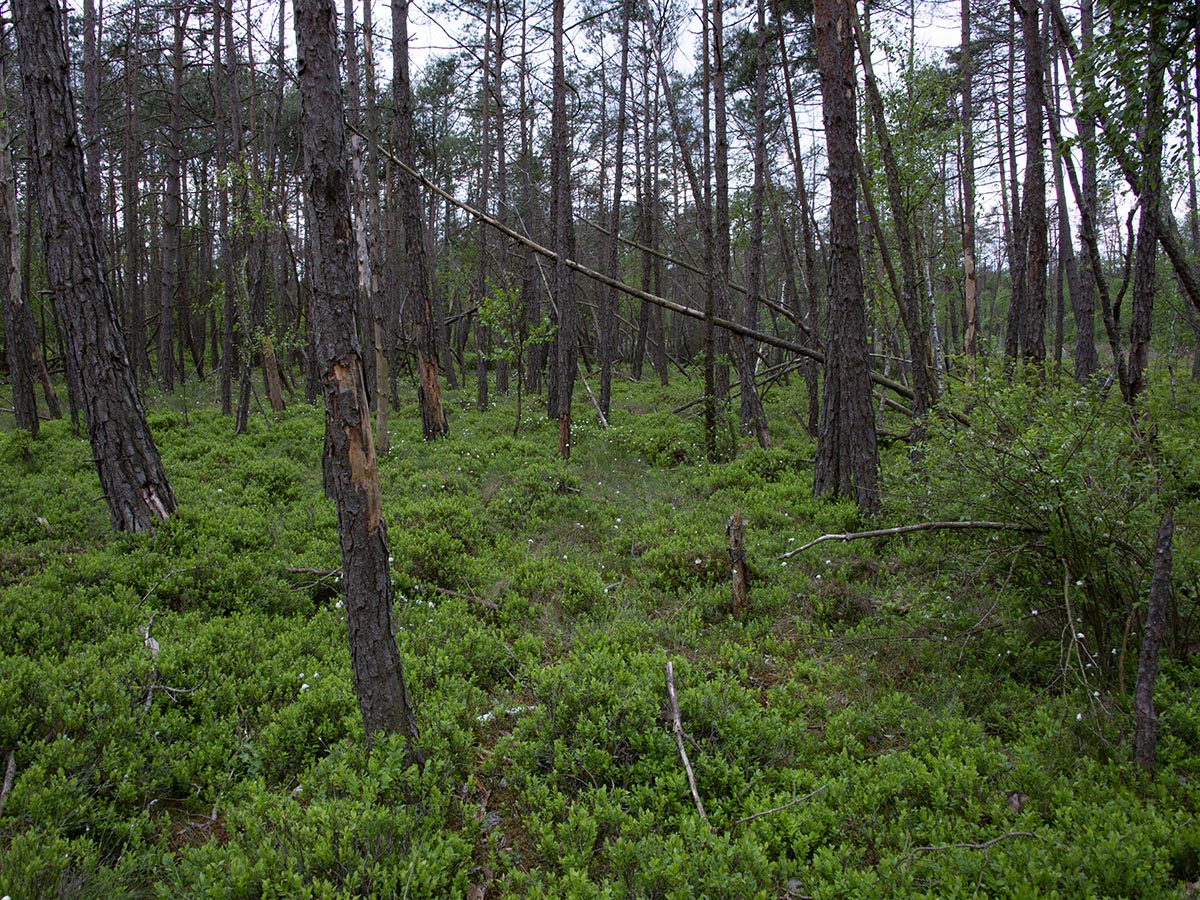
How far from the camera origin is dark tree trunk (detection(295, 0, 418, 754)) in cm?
325

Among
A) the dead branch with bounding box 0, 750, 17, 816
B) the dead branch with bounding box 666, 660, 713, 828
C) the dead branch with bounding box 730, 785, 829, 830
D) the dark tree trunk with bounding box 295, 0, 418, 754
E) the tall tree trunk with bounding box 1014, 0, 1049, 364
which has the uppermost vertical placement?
the tall tree trunk with bounding box 1014, 0, 1049, 364

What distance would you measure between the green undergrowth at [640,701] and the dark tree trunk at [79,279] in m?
0.55

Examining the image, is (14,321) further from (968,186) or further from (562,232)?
(968,186)

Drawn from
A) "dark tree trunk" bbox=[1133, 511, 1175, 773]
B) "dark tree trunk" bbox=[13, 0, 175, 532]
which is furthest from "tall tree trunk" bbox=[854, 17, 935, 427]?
"dark tree trunk" bbox=[13, 0, 175, 532]

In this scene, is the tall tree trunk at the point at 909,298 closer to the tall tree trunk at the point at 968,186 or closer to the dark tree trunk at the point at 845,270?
the dark tree trunk at the point at 845,270

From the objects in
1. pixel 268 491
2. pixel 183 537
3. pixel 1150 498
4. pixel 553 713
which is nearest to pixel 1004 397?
pixel 1150 498

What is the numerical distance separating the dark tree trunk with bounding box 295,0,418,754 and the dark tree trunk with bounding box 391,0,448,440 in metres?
9.38

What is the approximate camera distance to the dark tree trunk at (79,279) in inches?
249

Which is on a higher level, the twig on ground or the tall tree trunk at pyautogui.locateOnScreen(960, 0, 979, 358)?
the tall tree trunk at pyautogui.locateOnScreen(960, 0, 979, 358)

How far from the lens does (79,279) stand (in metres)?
6.47

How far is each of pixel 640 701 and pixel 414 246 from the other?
1080 centimetres

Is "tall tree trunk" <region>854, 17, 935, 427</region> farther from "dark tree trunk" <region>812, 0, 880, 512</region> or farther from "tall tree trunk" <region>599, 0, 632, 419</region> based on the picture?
"tall tree trunk" <region>599, 0, 632, 419</region>

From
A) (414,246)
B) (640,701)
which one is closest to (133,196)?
(414,246)

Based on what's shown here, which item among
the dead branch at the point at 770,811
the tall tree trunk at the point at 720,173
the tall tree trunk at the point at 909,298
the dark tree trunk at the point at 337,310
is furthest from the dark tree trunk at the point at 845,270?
the dark tree trunk at the point at 337,310
